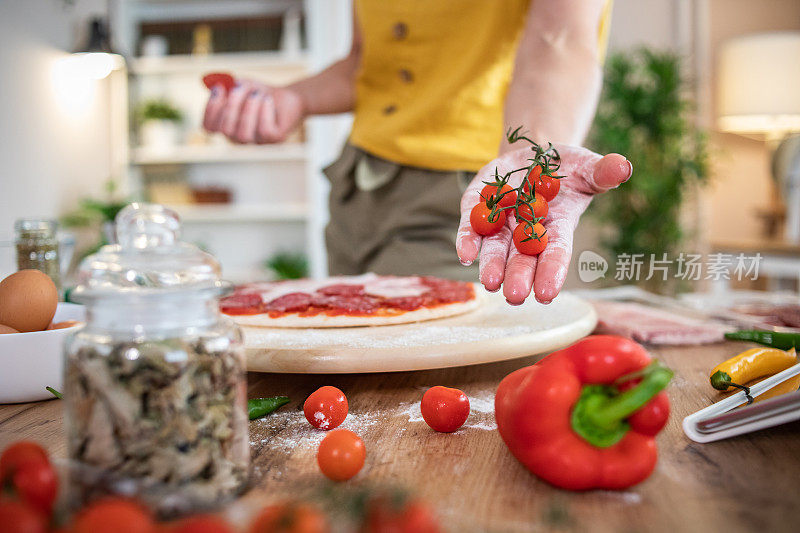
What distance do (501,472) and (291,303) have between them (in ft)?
2.50

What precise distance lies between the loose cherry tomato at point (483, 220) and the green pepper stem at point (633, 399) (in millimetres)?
387

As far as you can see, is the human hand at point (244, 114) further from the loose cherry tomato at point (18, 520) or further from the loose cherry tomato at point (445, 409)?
the loose cherry tomato at point (18, 520)

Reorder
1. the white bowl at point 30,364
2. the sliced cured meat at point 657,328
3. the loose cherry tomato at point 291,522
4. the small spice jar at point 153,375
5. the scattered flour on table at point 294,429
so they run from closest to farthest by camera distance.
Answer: the loose cherry tomato at point 291,522 < the small spice jar at point 153,375 < the scattered flour on table at point 294,429 < the white bowl at point 30,364 < the sliced cured meat at point 657,328

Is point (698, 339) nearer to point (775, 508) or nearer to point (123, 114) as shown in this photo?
point (775, 508)

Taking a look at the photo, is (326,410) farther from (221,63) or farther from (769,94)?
(221,63)

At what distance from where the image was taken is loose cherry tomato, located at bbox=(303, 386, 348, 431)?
2.60 feet

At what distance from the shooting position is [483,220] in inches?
36.1

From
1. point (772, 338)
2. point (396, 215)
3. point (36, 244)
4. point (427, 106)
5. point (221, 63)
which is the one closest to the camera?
point (772, 338)

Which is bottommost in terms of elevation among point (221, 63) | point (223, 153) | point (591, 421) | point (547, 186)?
point (591, 421)

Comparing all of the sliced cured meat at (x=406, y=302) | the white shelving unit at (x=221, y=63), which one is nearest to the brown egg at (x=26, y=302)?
the sliced cured meat at (x=406, y=302)

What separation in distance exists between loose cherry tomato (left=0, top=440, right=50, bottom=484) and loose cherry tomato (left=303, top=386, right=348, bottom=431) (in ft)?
1.12

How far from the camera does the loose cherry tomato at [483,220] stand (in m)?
0.92

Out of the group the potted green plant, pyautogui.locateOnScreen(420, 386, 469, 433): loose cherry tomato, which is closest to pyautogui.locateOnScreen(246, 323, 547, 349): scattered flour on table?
pyautogui.locateOnScreen(420, 386, 469, 433): loose cherry tomato

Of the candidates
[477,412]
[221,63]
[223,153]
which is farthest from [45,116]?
[477,412]
